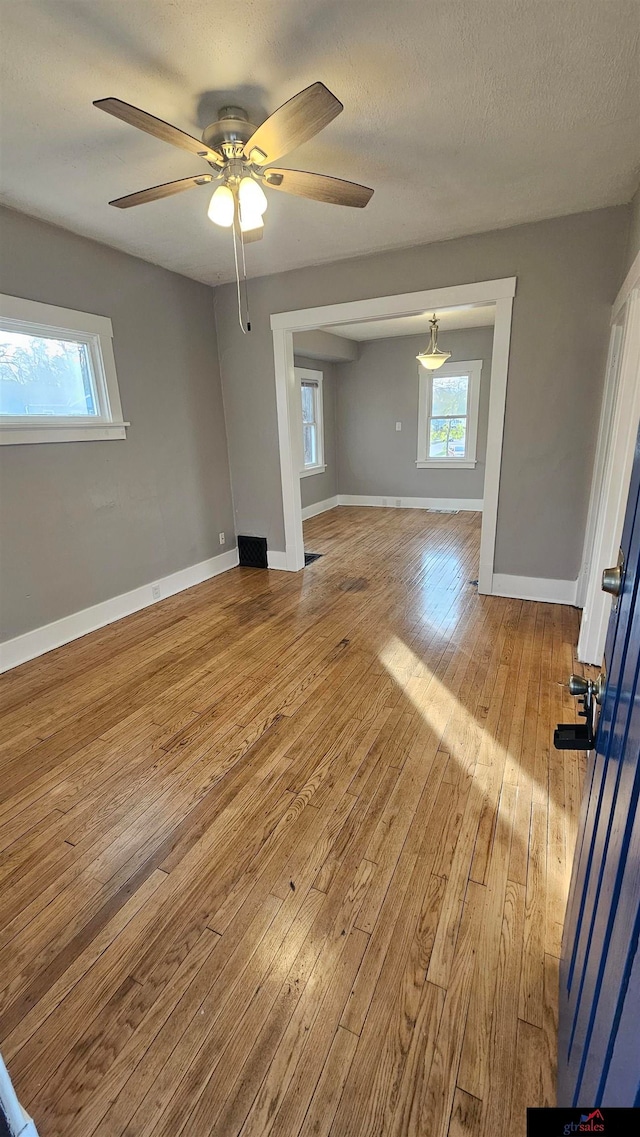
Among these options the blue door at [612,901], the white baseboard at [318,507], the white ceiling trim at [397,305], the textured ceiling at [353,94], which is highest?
the textured ceiling at [353,94]

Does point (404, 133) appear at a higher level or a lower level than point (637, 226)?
higher

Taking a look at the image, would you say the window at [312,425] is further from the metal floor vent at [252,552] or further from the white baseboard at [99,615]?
the white baseboard at [99,615]

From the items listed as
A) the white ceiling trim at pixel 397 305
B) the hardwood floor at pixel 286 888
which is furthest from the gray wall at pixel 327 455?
the hardwood floor at pixel 286 888

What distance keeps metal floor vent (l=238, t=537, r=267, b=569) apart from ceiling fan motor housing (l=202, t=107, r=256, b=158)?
3.13 metres

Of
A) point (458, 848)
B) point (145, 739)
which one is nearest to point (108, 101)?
point (145, 739)

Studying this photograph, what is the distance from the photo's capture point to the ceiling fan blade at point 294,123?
56.2 inches

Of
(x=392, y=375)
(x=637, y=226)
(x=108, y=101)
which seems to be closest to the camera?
(x=108, y=101)

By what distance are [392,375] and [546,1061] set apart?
23.5 ft

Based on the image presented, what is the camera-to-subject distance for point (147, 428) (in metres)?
3.66

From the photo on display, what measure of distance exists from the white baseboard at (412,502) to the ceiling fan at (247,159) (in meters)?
5.41

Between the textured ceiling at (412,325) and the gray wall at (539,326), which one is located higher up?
the textured ceiling at (412,325)

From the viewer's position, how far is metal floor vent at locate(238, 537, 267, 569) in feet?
15.4

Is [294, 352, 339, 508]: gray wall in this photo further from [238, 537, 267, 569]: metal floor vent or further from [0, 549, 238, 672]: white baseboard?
[0, 549, 238, 672]: white baseboard

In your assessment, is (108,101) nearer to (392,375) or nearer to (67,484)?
(67,484)
